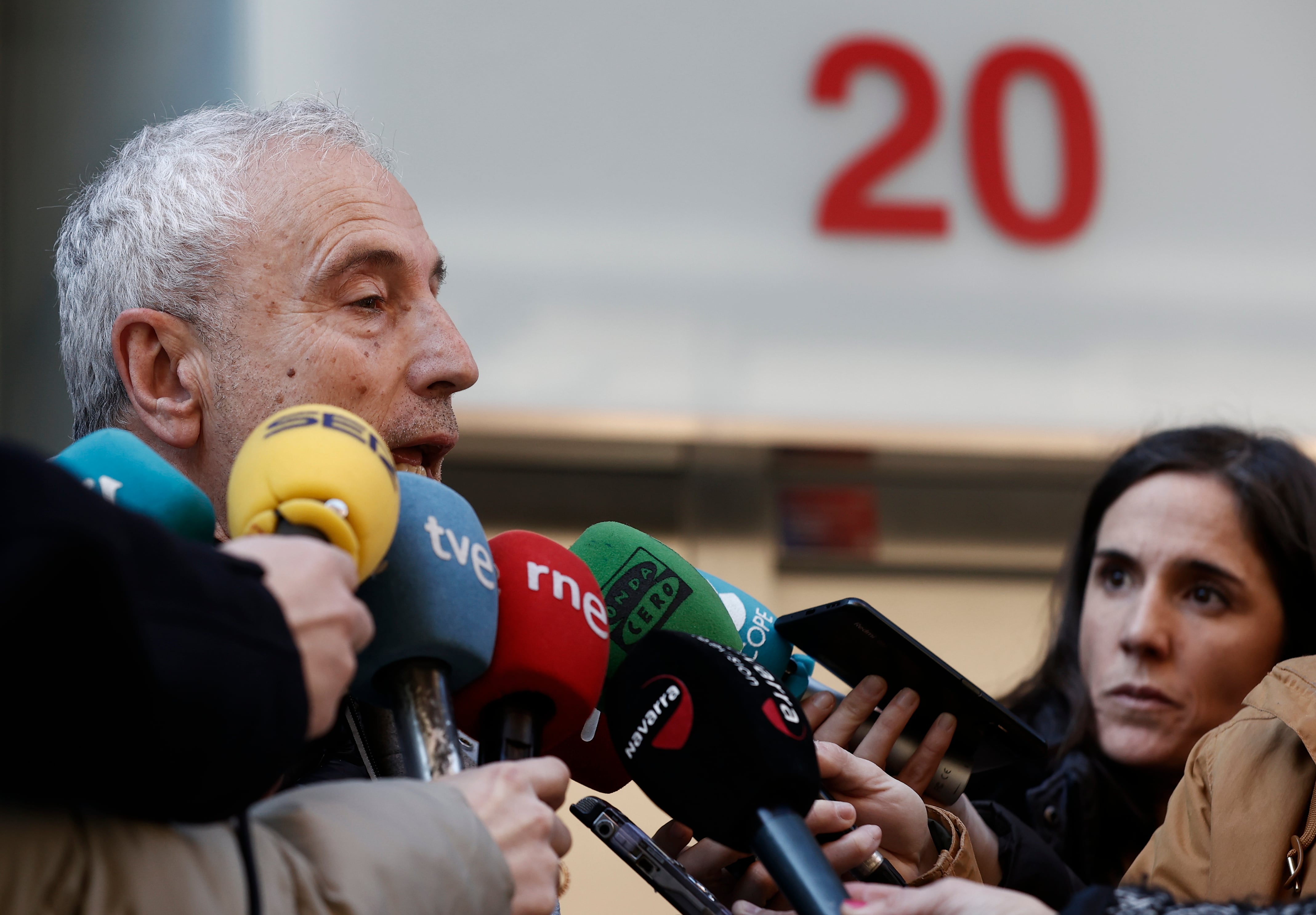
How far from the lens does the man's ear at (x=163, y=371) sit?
3.99 feet

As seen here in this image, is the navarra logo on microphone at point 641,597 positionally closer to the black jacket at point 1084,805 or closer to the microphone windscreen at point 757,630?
the microphone windscreen at point 757,630

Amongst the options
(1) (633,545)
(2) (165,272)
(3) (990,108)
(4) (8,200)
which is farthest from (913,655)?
(4) (8,200)

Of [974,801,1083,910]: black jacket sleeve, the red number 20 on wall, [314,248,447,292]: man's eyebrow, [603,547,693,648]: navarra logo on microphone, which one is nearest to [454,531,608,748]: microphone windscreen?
[603,547,693,648]: navarra logo on microphone

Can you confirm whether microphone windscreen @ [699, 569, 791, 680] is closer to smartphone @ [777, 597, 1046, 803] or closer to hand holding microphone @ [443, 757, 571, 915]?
smartphone @ [777, 597, 1046, 803]

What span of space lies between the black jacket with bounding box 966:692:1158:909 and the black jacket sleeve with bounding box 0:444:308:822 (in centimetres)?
133

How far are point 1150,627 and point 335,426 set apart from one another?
1.42 meters

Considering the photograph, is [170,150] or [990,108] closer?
[170,150]

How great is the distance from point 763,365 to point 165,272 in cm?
166

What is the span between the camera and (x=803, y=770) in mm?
793

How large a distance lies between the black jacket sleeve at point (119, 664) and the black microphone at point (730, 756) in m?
0.28

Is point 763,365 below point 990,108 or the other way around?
below

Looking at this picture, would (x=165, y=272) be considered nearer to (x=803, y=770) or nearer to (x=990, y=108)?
(x=803, y=770)

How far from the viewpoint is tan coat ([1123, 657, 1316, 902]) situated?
3.76 feet

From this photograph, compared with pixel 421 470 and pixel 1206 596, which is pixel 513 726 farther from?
pixel 1206 596
